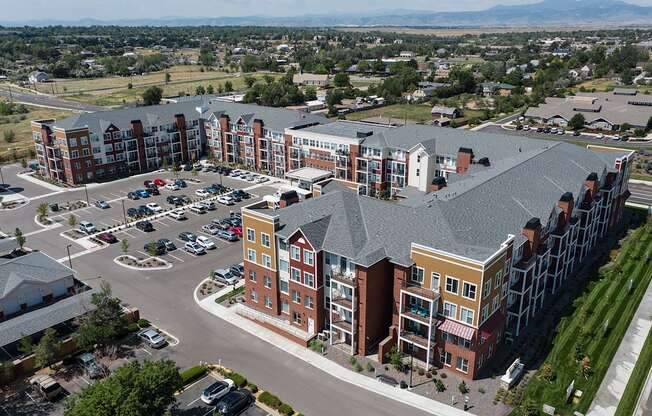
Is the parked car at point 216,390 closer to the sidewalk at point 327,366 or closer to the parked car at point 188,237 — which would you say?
the sidewalk at point 327,366

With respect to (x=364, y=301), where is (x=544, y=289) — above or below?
below

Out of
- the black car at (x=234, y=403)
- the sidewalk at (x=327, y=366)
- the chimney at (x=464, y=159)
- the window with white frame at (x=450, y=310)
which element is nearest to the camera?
the black car at (x=234, y=403)

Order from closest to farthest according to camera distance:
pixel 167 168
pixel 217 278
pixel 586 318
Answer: pixel 586 318, pixel 217 278, pixel 167 168

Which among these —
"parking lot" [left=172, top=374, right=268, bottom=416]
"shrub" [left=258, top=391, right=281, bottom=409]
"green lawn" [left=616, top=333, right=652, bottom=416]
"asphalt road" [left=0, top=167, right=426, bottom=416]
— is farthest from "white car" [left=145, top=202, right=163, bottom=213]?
"green lawn" [left=616, top=333, right=652, bottom=416]

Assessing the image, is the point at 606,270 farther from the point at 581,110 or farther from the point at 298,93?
the point at 298,93

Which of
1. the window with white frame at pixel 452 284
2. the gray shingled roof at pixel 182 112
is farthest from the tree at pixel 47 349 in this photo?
the gray shingled roof at pixel 182 112

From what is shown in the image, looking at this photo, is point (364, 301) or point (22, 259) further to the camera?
point (22, 259)

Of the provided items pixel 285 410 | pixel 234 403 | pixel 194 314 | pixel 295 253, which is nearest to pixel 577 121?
pixel 295 253

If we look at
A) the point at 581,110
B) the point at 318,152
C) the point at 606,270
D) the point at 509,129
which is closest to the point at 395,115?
the point at 509,129
